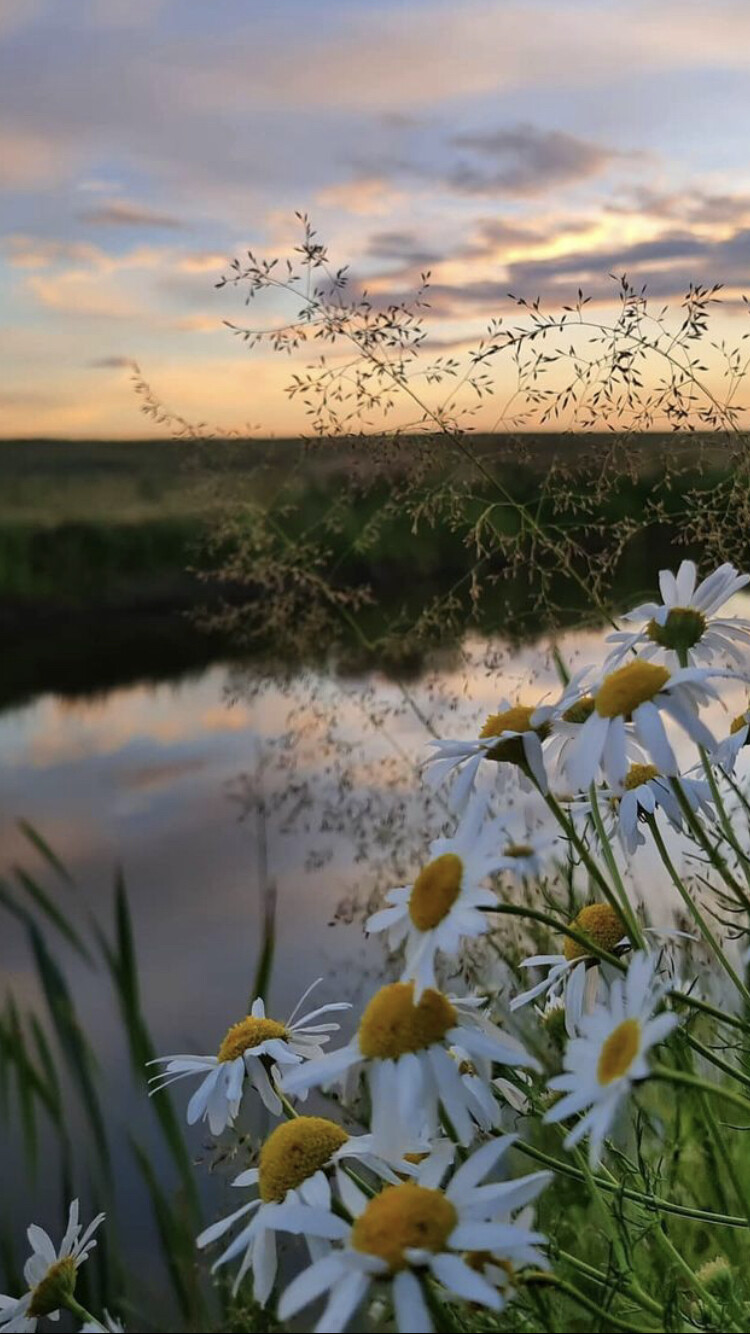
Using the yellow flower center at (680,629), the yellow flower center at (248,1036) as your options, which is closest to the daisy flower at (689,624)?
the yellow flower center at (680,629)

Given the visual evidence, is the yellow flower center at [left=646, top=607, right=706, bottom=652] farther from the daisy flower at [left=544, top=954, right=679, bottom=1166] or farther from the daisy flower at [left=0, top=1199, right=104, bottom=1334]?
the daisy flower at [left=0, top=1199, right=104, bottom=1334]

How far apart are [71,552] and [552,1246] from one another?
11.0 meters

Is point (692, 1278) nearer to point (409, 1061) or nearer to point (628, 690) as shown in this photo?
point (409, 1061)

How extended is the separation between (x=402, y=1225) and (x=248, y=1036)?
1.57 feet

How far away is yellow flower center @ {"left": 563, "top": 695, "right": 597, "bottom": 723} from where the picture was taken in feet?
4.17

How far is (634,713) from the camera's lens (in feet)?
3.60

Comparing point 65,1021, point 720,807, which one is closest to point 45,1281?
point 720,807

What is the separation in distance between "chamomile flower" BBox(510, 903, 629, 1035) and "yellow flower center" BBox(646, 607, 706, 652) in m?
0.26

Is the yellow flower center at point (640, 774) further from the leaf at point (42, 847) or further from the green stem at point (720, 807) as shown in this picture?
the leaf at point (42, 847)

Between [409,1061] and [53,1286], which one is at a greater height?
[409,1061]

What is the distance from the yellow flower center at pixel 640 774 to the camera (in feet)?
4.73

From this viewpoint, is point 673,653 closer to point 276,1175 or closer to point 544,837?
point 544,837

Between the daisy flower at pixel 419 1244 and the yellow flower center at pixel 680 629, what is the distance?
2.08 feet

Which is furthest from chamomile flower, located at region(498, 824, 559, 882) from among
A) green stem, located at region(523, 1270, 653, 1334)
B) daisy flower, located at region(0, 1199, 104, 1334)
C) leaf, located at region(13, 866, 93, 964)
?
leaf, located at region(13, 866, 93, 964)
